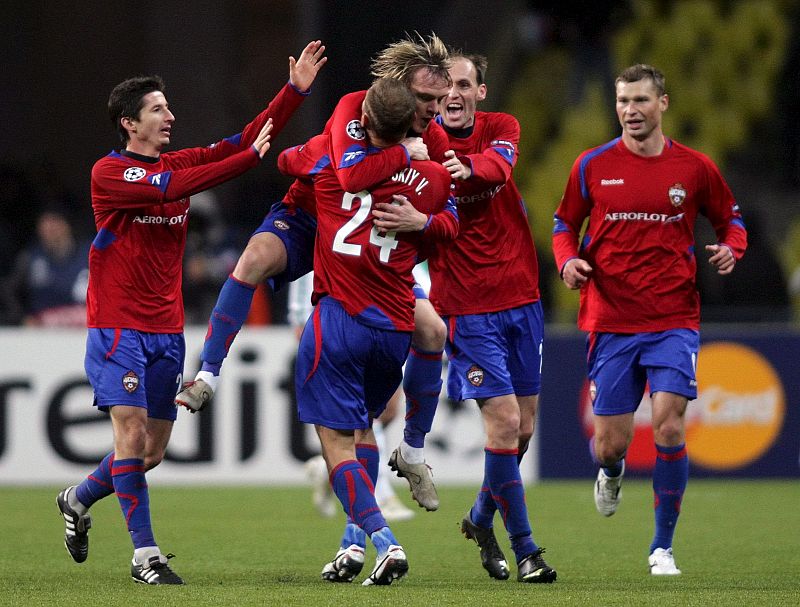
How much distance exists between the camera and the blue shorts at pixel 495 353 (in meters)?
7.00

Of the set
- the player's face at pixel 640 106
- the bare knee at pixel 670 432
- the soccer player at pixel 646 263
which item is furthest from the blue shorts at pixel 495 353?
the player's face at pixel 640 106

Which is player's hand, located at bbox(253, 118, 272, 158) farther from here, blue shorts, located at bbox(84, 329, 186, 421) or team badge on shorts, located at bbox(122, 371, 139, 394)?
team badge on shorts, located at bbox(122, 371, 139, 394)

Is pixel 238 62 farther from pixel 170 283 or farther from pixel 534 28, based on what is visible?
pixel 170 283

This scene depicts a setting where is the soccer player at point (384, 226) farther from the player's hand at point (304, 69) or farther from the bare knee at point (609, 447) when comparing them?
the bare knee at point (609, 447)


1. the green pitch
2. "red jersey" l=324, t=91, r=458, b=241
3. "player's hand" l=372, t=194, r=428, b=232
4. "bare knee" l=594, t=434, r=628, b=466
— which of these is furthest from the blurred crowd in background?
"player's hand" l=372, t=194, r=428, b=232

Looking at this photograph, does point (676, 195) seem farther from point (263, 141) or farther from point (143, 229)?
point (143, 229)

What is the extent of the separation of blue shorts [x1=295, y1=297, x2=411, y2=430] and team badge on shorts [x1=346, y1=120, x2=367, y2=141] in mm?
696

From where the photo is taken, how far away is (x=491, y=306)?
23.6ft

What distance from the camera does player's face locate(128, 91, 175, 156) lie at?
6.91 m

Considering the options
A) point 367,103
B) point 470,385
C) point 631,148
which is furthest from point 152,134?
point 631,148

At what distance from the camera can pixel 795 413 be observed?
12.1m

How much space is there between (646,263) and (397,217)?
1644mm

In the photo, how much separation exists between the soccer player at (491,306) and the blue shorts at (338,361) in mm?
794

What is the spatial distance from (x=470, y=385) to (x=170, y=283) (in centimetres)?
149
